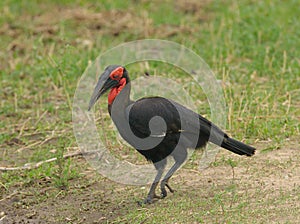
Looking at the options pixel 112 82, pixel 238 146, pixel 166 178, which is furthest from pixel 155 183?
pixel 112 82

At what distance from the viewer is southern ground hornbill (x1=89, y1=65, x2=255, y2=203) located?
539 cm

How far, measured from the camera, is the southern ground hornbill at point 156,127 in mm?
5387

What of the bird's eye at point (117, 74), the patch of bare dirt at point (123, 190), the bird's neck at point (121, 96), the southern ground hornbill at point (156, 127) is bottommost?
the patch of bare dirt at point (123, 190)

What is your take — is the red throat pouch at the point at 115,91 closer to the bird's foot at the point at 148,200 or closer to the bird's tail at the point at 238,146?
the bird's foot at the point at 148,200

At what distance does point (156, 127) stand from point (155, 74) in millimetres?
2739

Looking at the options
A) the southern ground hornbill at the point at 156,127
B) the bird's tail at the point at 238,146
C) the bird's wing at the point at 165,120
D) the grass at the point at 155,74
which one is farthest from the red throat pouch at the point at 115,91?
the bird's tail at the point at 238,146

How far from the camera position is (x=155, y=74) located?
8070mm

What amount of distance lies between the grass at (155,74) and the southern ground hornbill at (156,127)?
0.36 metres

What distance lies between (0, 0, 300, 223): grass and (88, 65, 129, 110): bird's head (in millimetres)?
824

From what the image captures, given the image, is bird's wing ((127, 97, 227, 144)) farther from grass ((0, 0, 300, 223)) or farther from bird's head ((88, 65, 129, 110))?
grass ((0, 0, 300, 223))

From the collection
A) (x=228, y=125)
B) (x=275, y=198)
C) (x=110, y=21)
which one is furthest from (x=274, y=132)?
(x=110, y=21)

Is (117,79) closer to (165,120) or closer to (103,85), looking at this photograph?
(103,85)

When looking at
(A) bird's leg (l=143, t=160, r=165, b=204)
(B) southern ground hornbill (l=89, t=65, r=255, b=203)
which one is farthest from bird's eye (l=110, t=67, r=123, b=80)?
(A) bird's leg (l=143, t=160, r=165, b=204)

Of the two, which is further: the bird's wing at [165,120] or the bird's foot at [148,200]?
the bird's foot at [148,200]
